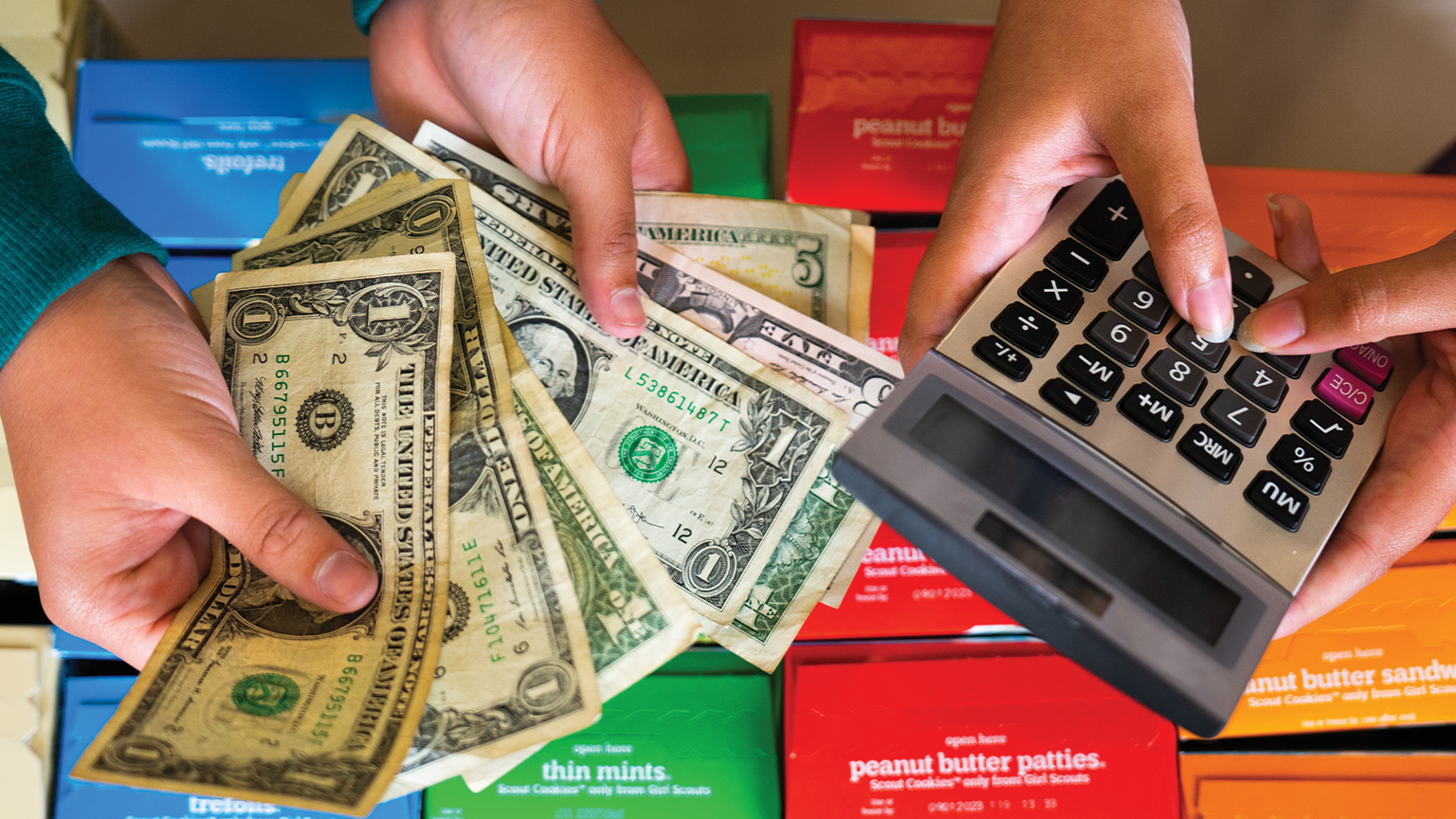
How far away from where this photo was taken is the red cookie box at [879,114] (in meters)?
0.85

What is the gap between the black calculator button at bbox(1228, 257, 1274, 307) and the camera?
0.57 metres

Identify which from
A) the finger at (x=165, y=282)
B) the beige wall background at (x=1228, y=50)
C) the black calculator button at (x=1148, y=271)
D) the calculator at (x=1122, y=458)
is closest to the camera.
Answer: the calculator at (x=1122, y=458)

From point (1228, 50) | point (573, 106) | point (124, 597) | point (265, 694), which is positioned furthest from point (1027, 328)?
point (1228, 50)

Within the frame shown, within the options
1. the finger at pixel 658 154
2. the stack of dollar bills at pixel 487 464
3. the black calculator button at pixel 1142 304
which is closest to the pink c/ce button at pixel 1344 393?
the black calculator button at pixel 1142 304

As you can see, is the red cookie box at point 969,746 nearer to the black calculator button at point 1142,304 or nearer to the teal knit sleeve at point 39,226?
the black calculator button at point 1142,304

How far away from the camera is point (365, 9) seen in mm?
849

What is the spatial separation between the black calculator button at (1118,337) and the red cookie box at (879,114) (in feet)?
1.15

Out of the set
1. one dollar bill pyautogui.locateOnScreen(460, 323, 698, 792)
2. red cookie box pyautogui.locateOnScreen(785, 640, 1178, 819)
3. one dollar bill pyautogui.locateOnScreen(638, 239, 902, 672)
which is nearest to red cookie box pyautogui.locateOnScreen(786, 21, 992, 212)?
one dollar bill pyautogui.locateOnScreen(638, 239, 902, 672)

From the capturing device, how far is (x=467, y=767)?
1.92 ft

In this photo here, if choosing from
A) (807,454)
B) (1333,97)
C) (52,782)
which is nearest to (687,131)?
(807,454)

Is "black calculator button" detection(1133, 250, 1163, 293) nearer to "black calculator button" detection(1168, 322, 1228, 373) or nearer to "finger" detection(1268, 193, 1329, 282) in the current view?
"black calculator button" detection(1168, 322, 1228, 373)

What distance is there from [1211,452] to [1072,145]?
25 centimetres

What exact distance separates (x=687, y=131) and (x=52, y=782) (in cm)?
94

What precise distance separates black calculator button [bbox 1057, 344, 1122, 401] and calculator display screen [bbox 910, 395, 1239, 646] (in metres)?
0.07
